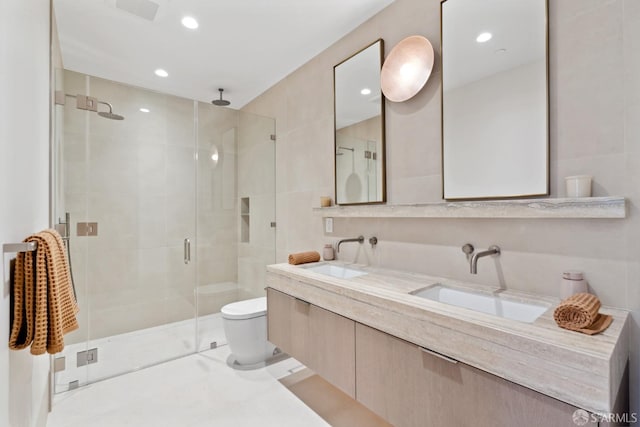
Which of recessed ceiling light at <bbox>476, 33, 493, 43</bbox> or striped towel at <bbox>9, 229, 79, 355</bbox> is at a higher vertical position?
recessed ceiling light at <bbox>476, 33, 493, 43</bbox>

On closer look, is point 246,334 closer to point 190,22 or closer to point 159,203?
point 159,203

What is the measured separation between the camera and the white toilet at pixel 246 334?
2270 millimetres

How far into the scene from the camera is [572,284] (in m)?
1.15

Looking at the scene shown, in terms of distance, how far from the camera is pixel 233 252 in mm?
3137

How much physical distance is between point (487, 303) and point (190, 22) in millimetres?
2563

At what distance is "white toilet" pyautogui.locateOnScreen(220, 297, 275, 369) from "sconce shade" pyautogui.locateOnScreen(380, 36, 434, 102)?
185cm

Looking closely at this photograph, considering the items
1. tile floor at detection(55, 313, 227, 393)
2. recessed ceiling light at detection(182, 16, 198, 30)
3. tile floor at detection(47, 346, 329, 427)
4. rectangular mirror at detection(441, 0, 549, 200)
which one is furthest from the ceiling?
tile floor at detection(47, 346, 329, 427)

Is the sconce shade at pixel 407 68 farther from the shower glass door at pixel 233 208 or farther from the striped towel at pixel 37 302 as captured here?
the striped towel at pixel 37 302

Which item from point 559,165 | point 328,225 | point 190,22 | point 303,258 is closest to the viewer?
point 559,165

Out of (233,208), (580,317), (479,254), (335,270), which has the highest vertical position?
(233,208)

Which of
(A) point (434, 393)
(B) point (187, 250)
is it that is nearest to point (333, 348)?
(A) point (434, 393)

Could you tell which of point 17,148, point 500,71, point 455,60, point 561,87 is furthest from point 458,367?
point 17,148

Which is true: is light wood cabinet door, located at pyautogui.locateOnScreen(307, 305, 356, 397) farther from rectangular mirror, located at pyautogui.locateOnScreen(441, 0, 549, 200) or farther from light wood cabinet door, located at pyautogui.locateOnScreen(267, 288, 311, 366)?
rectangular mirror, located at pyautogui.locateOnScreen(441, 0, 549, 200)

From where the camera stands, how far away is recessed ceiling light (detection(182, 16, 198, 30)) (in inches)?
81.3
